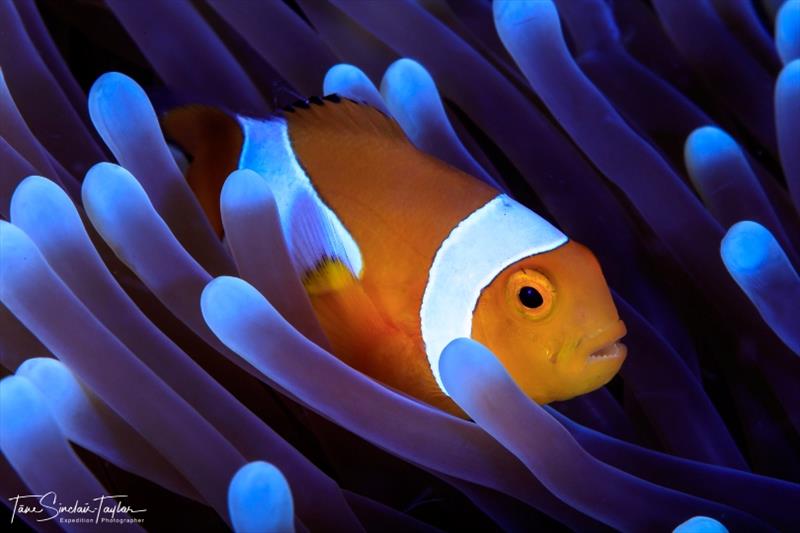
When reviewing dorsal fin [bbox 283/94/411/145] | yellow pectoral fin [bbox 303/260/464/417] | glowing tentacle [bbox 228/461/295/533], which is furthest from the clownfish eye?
glowing tentacle [bbox 228/461/295/533]

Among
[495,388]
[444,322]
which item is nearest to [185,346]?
[444,322]

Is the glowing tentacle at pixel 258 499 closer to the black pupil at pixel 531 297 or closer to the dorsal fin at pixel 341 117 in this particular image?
the black pupil at pixel 531 297

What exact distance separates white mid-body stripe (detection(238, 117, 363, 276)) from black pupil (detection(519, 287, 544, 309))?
203mm

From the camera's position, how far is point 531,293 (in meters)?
0.93

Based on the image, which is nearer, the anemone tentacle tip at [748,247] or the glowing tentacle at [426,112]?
the anemone tentacle tip at [748,247]

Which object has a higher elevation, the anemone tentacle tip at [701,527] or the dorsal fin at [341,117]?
the dorsal fin at [341,117]

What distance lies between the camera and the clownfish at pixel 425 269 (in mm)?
921

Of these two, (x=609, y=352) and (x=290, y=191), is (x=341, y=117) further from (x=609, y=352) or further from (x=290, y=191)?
(x=609, y=352)

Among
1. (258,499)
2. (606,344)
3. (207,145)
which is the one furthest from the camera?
(207,145)

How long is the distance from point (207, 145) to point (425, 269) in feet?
1.25

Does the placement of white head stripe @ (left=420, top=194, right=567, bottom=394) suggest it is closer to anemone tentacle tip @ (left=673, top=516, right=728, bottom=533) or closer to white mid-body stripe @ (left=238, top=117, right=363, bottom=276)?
white mid-body stripe @ (left=238, top=117, right=363, bottom=276)

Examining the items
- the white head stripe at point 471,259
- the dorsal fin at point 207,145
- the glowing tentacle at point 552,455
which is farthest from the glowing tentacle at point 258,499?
the dorsal fin at point 207,145

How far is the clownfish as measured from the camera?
3.02 ft

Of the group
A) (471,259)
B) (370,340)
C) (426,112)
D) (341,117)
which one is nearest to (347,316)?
(370,340)
